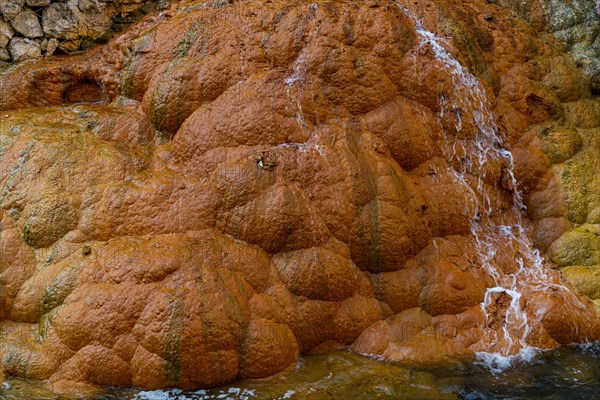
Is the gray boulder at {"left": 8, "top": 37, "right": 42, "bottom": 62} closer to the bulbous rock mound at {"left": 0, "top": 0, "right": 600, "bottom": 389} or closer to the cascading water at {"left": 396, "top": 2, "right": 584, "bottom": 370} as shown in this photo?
the bulbous rock mound at {"left": 0, "top": 0, "right": 600, "bottom": 389}

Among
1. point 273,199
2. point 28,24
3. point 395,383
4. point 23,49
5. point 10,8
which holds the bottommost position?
point 395,383

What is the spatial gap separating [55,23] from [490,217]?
6.08m

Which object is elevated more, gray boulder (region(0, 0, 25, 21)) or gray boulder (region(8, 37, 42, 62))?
Answer: gray boulder (region(0, 0, 25, 21))

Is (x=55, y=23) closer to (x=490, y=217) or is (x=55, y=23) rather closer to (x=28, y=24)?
(x=28, y=24)

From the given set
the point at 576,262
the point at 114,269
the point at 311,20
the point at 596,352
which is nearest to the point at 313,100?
the point at 311,20

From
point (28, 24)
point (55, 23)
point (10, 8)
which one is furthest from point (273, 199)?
point (10, 8)

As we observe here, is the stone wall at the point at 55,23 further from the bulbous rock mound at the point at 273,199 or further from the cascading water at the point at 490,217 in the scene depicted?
the cascading water at the point at 490,217

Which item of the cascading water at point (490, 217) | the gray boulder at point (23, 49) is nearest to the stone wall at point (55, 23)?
the gray boulder at point (23, 49)

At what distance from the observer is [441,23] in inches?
279

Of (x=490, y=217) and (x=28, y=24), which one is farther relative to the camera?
(x=28, y=24)

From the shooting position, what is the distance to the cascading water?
218 inches

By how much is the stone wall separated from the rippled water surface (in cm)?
458

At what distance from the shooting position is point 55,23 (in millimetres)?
7340

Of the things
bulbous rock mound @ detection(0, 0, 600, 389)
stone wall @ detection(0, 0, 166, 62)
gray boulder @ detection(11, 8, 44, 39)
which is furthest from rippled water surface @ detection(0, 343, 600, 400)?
gray boulder @ detection(11, 8, 44, 39)
